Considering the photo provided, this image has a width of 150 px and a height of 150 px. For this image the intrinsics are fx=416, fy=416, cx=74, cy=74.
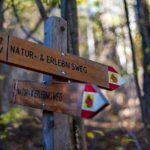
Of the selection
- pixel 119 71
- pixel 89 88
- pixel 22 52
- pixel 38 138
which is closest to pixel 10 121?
pixel 38 138

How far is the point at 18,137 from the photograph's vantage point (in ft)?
32.6

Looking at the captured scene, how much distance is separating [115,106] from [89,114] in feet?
58.3

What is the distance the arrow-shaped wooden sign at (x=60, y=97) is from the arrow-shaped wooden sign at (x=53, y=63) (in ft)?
0.59

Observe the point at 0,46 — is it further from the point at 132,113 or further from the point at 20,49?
the point at 132,113

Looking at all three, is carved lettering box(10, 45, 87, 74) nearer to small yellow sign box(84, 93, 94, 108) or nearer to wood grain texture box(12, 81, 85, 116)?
wood grain texture box(12, 81, 85, 116)

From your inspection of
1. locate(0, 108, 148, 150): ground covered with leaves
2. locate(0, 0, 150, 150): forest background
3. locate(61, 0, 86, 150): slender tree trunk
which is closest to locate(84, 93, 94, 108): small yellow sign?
locate(61, 0, 86, 150): slender tree trunk

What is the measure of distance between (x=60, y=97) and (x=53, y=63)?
310 mm

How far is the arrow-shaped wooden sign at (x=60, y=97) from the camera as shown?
10.3 feet

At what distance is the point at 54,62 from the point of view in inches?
143

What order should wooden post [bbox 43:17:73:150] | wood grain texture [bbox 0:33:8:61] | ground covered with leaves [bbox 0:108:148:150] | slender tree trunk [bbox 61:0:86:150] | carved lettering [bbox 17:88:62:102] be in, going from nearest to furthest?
wood grain texture [bbox 0:33:8:61]
carved lettering [bbox 17:88:62:102]
wooden post [bbox 43:17:73:150]
slender tree trunk [bbox 61:0:86:150]
ground covered with leaves [bbox 0:108:148:150]

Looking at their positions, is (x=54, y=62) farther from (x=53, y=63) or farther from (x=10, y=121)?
(x=10, y=121)

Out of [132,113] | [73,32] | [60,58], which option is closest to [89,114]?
[60,58]

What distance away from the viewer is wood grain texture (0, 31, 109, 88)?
11.2 ft

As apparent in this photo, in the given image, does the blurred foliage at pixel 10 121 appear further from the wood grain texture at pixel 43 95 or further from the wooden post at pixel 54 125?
the wood grain texture at pixel 43 95
